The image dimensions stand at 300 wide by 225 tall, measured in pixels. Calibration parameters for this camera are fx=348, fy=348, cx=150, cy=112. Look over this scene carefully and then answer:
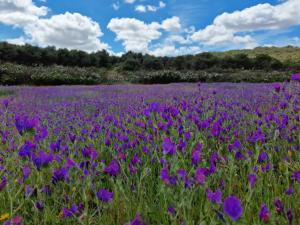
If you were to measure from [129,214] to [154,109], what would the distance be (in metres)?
1.27

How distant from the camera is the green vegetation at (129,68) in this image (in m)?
21.7

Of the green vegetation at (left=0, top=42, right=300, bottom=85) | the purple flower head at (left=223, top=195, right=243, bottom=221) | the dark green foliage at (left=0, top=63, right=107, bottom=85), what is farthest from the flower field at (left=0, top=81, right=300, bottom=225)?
the green vegetation at (left=0, top=42, right=300, bottom=85)

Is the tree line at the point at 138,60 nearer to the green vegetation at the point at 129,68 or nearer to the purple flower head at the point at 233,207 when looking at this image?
the green vegetation at the point at 129,68

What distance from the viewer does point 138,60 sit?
34.3m

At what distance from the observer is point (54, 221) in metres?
1.71

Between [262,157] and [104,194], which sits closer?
[104,194]

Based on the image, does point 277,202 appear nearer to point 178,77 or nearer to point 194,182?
point 194,182

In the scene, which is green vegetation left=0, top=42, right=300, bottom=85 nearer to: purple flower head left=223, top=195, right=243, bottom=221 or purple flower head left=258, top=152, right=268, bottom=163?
purple flower head left=258, top=152, right=268, bottom=163

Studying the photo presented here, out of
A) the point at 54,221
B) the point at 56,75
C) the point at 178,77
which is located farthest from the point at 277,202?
the point at 178,77

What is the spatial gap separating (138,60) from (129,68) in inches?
74.3

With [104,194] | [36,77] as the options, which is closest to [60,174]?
[104,194]

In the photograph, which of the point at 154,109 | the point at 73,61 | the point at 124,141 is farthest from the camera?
the point at 73,61

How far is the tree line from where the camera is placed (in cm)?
3303

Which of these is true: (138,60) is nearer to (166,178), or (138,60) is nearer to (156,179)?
(156,179)
